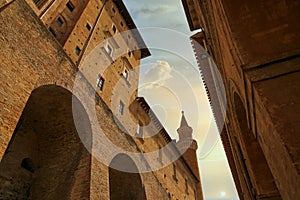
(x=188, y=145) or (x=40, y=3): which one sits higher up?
(x=188, y=145)

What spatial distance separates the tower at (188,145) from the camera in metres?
31.3

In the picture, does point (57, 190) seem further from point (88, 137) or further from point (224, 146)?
point (224, 146)

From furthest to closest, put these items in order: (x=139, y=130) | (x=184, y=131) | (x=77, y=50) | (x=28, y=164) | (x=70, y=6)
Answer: (x=184, y=131)
(x=139, y=130)
(x=70, y=6)
(x=77, y=50)
(x=28, y=164)

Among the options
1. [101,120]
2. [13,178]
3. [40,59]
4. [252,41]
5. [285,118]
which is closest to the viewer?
[285,118]

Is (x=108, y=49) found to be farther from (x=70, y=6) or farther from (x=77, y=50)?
(x=70, y=6)

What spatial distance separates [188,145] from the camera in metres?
32.9

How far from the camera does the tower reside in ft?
103

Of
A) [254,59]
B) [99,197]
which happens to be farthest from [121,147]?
[254,59]

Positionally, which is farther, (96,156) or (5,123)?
(96,156)

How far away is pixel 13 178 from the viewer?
7641 millimetres

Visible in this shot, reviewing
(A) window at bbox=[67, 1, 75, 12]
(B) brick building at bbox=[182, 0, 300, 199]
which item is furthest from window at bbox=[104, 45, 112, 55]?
(B) brick building at bbox=[182, 0, 300, 199]

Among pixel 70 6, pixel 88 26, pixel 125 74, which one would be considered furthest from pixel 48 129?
pixel 125 74

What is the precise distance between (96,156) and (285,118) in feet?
22.3

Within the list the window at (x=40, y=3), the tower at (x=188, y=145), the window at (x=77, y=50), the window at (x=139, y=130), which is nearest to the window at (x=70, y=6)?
the window at (x=40, y=3)
